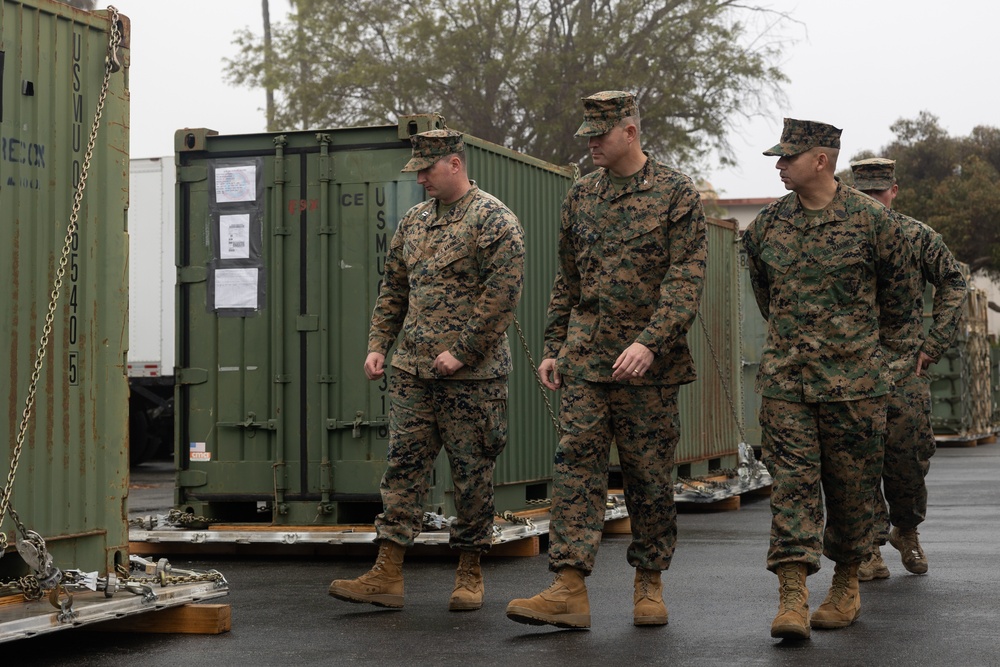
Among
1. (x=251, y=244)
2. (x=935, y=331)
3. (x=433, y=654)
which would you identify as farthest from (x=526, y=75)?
(x=433, y=654)

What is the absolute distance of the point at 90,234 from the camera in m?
5.95

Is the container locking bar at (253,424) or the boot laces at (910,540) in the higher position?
the container locking bar at (253,424)

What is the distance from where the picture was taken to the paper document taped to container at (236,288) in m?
8.88

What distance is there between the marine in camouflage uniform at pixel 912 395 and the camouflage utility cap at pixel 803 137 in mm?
1143

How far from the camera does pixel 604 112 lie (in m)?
5.92

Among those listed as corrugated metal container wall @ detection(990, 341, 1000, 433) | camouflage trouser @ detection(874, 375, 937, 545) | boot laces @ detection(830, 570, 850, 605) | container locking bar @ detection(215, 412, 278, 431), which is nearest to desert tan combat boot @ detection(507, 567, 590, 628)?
boot laces @ detection(830, 570, 850, 605)

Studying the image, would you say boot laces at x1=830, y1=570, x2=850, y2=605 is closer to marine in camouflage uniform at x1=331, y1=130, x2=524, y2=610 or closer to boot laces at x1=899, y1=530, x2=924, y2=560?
marine in camouflage uniform at x1=331, y1=130, x2=524, y2=610

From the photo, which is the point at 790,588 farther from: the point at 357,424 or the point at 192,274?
the point at 192,274

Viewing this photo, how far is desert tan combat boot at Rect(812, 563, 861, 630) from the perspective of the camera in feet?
19.4

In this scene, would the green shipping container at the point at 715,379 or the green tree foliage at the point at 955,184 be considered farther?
the green tree foliage at the point at 955,184

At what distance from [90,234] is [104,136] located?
0.42 m

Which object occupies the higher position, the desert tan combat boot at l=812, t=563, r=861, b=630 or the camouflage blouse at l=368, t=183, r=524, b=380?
the camouflage blouse at l=368, t=183, r=524, b=380

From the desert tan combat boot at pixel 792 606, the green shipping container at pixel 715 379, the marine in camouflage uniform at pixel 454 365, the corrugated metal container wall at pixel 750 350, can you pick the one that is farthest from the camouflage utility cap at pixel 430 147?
the corrugated metal container wall at pixel 750 350

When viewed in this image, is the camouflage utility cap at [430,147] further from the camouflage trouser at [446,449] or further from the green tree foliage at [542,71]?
the green tree foliage at [542,71]
